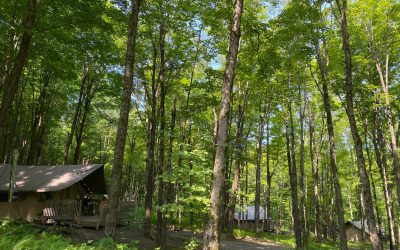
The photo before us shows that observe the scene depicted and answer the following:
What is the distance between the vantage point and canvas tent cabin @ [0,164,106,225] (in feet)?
51.5

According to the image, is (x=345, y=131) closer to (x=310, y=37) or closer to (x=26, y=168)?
(x=310, y=37)

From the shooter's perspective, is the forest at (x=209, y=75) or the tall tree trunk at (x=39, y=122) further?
the tall tree trunk at (x=39, y=122)

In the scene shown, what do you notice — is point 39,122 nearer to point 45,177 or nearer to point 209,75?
point 45,177

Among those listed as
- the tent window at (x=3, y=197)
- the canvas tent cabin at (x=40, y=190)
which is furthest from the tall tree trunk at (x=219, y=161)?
the tent window at (x=3, y=197)

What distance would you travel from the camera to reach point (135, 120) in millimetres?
35688

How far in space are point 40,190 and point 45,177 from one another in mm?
1739

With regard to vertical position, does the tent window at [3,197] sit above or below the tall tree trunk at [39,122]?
below

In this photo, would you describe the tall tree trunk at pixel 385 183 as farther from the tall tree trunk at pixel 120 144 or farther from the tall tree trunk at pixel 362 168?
the tall tree trunk at pixel 120 144

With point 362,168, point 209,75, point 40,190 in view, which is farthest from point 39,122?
point 362,168

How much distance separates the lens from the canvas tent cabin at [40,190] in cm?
1571

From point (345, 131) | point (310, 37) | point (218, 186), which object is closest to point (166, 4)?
point (310, 37)

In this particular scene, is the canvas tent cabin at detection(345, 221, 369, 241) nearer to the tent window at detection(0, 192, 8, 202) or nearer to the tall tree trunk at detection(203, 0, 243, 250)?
the tall tree trunk at detection(203, 0, 243, 250)

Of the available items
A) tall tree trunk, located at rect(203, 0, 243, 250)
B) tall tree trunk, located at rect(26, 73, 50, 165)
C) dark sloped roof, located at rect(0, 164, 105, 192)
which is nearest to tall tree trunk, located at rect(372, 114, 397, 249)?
tall tree trunk, located at rect(203, 0, 243, 250)

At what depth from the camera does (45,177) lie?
55.9 feet
